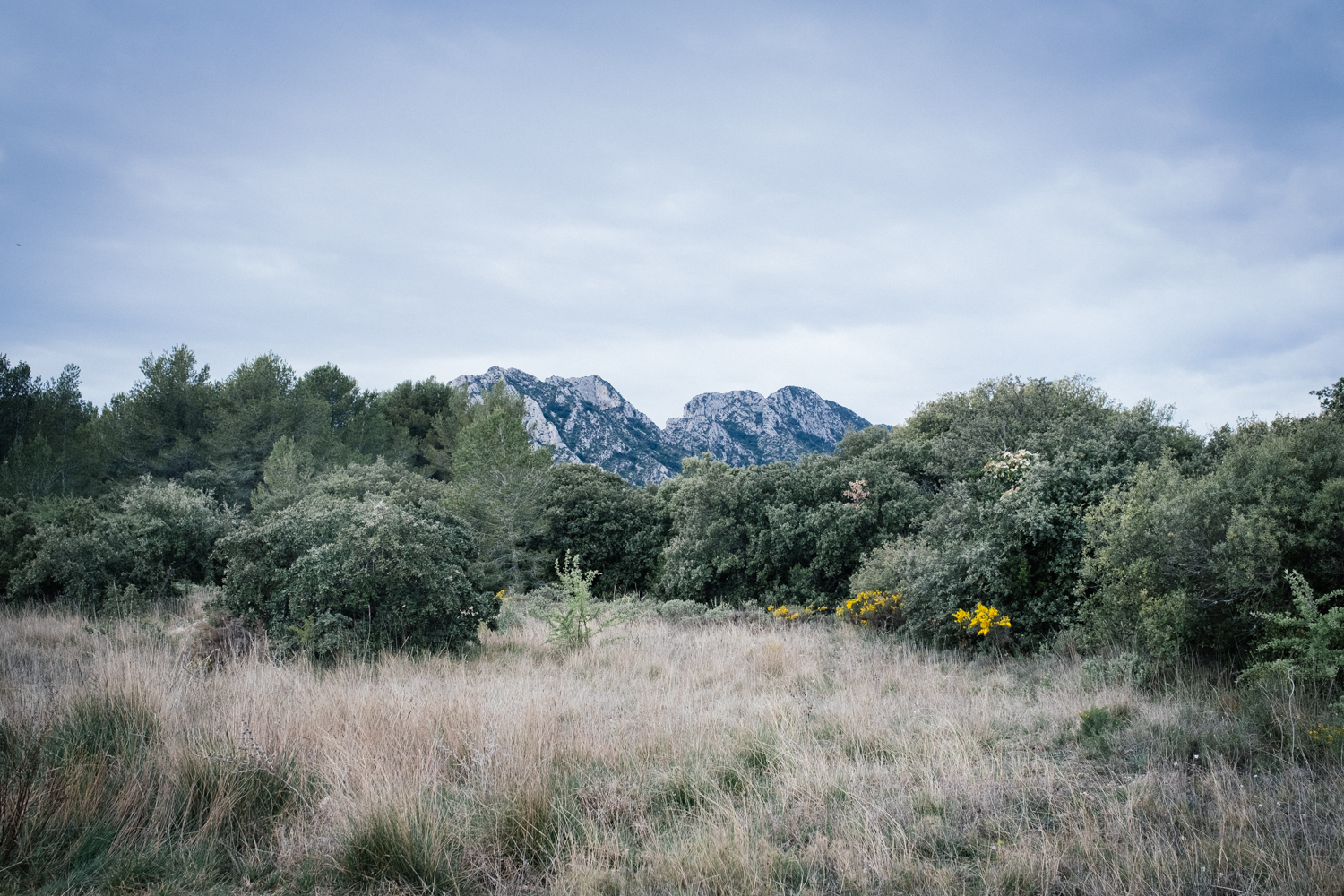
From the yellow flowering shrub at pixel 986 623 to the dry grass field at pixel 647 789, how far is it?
2.31 meters

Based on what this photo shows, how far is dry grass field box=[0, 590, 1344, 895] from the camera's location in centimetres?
289

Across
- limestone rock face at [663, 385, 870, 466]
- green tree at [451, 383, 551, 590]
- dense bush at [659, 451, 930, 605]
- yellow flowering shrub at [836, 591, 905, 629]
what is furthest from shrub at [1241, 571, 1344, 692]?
limestone rock face at [663, 385, 870, 466]

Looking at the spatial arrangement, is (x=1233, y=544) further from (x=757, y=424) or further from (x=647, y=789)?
(x=757, y=424)

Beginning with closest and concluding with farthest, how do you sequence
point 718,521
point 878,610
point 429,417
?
point 878,610
point 718,521
point 429,417

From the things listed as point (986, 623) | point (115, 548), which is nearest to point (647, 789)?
point (986, 623)

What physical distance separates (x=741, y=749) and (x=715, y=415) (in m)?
110

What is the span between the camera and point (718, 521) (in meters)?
17.0

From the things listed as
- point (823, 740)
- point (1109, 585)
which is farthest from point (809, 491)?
point (823, 740)

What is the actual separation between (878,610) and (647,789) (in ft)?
25.8

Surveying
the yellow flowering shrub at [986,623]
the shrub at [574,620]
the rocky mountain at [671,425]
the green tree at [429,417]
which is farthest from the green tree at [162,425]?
the rocky mountain at [671,425]

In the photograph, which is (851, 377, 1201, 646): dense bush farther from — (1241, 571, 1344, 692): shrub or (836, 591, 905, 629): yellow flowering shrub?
(1241, 571, 1344, 692): shrub

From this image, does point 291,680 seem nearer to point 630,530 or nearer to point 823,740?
point 823,740

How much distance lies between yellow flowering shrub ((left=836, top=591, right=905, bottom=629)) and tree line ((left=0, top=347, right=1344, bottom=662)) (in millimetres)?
196

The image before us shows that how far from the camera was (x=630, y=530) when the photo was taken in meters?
24.2
